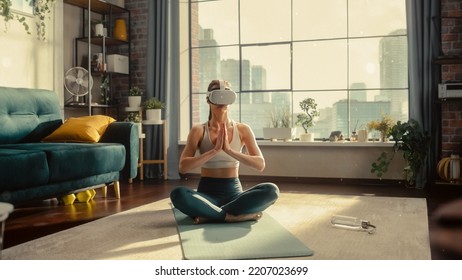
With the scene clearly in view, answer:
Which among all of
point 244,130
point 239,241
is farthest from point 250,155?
point 239,241

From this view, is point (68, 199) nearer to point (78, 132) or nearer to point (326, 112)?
point (78, 132)

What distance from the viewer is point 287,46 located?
5.31 m

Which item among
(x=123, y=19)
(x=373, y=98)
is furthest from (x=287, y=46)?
(x=123, y=19)

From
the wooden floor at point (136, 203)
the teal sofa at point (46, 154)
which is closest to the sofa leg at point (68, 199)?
the wooden floor at point (136, 203)

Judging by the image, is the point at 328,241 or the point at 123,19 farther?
the point at 123,19

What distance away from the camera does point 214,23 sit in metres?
5.65

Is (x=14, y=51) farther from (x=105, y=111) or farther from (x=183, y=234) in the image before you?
(x=183, y=234)

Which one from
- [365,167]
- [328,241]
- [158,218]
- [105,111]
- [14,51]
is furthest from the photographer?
[105,111]

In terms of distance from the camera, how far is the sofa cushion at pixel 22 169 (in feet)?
9.01

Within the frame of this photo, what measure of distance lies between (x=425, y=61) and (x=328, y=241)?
2840 mm

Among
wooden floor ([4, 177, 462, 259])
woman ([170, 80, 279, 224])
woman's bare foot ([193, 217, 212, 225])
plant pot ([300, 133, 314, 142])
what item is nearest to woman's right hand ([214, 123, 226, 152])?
woman ([170, 80, 279, 224])

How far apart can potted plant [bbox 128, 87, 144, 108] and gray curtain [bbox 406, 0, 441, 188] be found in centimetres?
282

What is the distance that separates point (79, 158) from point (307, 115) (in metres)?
2.58

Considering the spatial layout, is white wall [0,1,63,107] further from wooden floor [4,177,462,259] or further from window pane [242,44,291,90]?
window pane [242,44,291,90]
